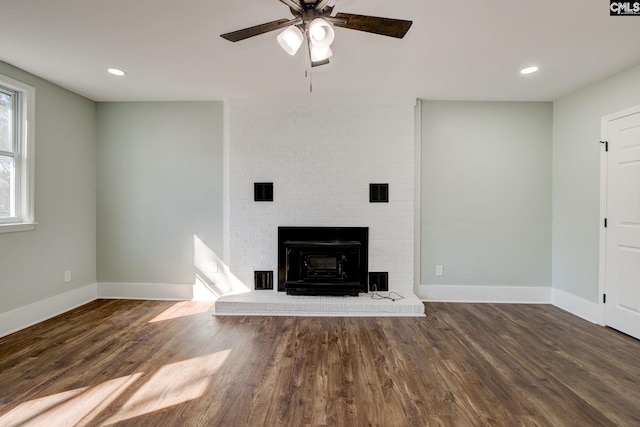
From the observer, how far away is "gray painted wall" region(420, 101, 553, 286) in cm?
379

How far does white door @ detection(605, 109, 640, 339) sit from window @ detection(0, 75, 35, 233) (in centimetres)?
582

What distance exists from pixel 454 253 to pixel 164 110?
4.16m

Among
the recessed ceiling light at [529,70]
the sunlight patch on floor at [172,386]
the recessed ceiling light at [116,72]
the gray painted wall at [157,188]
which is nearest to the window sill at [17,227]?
the gray painted wall at [157,188]

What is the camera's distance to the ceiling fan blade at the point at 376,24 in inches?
61.4

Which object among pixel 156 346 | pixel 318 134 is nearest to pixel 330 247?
pixel 318 134

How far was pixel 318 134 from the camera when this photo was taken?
3814 mm

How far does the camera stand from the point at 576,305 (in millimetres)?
3416

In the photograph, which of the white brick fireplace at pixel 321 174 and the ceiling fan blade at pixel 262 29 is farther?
the white brick fireplace at pixel 321 174

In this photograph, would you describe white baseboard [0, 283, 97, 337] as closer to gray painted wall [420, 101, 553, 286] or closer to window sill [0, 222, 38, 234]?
window sill [0, 222, 38, 234]

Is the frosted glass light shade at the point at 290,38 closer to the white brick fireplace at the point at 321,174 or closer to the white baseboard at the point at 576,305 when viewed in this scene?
the white brick fireplace at the point at 321,174

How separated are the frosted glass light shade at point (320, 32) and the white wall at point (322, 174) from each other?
2155 millimetres

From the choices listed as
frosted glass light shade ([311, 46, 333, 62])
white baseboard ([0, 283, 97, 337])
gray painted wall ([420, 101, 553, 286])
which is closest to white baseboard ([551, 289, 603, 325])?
gray painted wall ([420, 101, 553, 286])

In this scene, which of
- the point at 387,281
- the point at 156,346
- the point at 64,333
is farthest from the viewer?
the point at 387,281

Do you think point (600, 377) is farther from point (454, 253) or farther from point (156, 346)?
point (156, 346)
